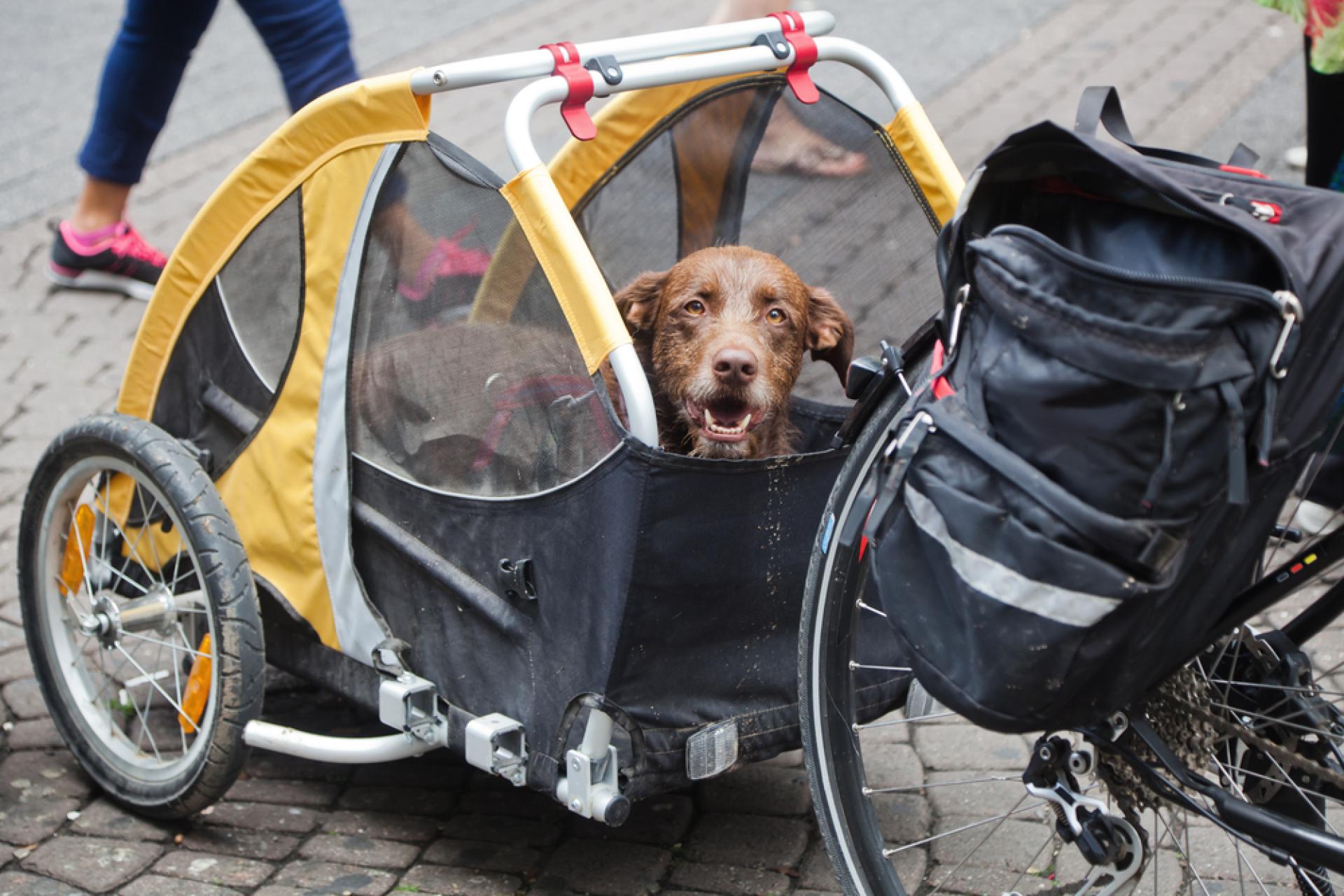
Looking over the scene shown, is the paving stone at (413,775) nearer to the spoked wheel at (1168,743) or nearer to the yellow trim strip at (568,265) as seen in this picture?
the spoked wheel at (1168,743)

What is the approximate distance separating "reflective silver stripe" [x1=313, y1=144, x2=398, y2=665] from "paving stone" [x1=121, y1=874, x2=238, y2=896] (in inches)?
21.8

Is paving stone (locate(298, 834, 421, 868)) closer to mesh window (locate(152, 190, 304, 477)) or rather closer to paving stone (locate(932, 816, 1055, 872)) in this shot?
mesh window (locate(152, 190, 304, 477))

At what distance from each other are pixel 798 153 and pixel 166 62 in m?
2.94

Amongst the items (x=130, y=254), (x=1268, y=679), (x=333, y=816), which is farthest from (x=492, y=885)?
(x=130, y=254)

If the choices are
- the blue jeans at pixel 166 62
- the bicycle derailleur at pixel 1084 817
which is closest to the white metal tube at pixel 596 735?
the bicycle derailleur at pixel 1084 817

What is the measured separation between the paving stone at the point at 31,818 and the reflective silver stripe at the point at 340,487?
2.70 feet

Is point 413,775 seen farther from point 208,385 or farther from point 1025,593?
point 1025,593

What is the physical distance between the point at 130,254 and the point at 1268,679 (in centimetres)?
492

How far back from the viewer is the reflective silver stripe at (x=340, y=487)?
113 inches

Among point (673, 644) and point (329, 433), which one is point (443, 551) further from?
point (673, 644)

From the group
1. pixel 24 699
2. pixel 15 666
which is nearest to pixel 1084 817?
pixel 24 699

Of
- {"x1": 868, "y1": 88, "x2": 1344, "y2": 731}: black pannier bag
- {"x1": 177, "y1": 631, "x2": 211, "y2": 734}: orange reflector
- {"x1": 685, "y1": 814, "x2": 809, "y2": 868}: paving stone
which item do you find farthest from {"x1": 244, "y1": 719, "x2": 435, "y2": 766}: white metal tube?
{"x1": 868, "y1": 88, "x2": 1344, "y2": 731}: black pannier bag

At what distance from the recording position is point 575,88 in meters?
2.63

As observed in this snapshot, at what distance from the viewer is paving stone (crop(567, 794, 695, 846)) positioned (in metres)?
3.16
